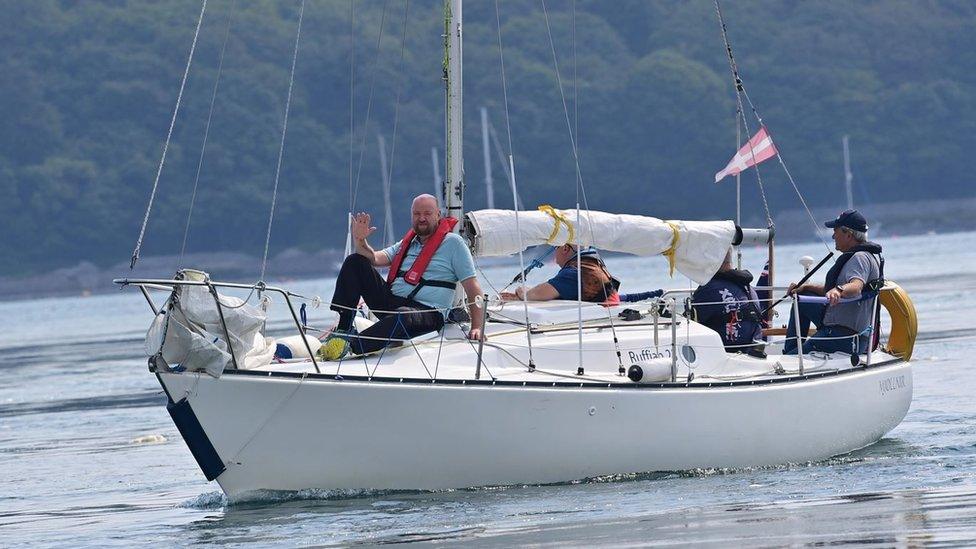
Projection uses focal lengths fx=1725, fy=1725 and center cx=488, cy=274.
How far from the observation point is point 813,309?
583 inches

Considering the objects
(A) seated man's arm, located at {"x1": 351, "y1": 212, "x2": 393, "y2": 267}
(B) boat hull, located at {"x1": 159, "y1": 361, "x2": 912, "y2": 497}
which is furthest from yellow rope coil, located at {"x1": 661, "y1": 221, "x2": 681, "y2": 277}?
(A) seated man's arm, located at {"x1": 351, "y1": 212, "x2": 393, "y2": 267}

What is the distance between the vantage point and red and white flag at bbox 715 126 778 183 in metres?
16.0

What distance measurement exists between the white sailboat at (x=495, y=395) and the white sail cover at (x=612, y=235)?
2 cm

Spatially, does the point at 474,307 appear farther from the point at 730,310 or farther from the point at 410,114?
the point at 410,114

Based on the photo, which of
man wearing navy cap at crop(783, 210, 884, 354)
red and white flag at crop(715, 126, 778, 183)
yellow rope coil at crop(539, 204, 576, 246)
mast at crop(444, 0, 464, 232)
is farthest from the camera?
red and white flag at crop(715, 126, 778, 183)

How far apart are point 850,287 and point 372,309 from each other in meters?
3.80

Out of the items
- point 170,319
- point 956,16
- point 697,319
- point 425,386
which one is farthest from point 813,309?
point 956,16

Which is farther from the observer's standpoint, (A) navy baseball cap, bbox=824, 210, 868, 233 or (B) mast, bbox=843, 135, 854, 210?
(B) mast, bbox=843, 135, 854, 210

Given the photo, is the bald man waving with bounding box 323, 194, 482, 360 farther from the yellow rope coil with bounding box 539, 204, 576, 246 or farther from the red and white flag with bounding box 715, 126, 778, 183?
the red and white flag with bounding box 715, 126, 778, 183

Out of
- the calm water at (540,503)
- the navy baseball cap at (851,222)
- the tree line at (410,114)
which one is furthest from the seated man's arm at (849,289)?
the tree line at (410,114)

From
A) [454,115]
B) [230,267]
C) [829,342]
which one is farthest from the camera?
[230,267]

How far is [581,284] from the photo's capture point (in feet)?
44.7

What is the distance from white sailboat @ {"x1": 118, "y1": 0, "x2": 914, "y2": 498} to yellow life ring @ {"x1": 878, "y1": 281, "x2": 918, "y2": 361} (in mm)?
1015

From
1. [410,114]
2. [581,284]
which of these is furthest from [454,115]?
[410,114]
